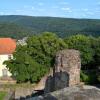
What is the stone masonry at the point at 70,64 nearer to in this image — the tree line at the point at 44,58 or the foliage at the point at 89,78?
the tree line at the point at 44,58

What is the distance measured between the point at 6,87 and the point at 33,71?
13.9 feet

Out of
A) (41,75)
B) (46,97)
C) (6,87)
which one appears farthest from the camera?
(41,75)

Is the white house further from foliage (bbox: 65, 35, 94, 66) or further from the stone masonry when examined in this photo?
the stone masonry

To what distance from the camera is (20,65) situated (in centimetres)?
4372

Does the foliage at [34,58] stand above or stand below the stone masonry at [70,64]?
below

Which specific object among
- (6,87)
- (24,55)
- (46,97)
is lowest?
(6,87)

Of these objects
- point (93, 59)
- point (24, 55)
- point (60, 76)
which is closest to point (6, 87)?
point (24, 55)

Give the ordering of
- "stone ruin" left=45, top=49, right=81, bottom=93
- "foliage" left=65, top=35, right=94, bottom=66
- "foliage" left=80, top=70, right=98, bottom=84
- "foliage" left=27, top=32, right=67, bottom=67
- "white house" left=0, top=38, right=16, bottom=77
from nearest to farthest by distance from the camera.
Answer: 1. "stone ruin" left=45, top=49, right=81, bottom=93
2. "foliage" left=80, top=70, right=98, bottom=84
3. "foliage" left=27, top=32, right=67, bottom=67
4. "foliage" left=65, top=35, right=94, bottom=66
5. "white house" left=0, top=38, right=16, bottom=77

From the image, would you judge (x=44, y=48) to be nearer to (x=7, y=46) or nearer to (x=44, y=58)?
(x=44, y=58)

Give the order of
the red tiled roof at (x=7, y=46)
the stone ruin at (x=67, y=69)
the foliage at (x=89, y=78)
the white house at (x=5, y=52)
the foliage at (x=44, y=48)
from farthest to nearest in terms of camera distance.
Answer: the red tiled roof at (x=7, y=46) → the white house at (x=5, y=52) → the foliage at (x=44, y=48) → the foliage at (x=89, y=78) → the stone ruin at (x=67, y=69)

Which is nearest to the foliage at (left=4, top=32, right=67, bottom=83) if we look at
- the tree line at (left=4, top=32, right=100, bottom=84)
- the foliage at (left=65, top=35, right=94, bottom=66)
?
the tree line at (left=4, top=32, right=100, bottom=84)

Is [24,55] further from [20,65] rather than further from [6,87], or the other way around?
[6,87]

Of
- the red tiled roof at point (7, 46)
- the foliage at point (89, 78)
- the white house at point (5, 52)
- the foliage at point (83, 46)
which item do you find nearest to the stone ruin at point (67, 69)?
the foliage at point (89, 78)

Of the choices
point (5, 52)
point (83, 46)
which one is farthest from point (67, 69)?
point (5, 52)
